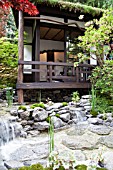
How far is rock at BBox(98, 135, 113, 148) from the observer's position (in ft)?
12.6

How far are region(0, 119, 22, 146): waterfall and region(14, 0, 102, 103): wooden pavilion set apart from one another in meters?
1.68

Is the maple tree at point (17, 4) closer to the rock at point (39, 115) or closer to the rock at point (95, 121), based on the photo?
the rock at point (39, 115)

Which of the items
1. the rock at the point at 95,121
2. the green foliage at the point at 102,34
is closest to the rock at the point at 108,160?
the rock at the point at 95,121

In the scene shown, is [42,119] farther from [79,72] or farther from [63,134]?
[79,72]

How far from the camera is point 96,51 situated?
633 centimetres

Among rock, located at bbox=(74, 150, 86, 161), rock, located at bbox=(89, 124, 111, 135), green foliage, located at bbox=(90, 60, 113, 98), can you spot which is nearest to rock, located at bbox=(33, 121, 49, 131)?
rock, located at bbox=(89, 124, 111, 135)

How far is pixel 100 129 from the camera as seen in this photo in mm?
4660

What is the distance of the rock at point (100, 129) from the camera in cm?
450

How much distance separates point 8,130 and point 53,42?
6.86m

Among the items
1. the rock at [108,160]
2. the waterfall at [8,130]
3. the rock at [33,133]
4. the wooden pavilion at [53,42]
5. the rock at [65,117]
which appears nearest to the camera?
the rock at [108,160]

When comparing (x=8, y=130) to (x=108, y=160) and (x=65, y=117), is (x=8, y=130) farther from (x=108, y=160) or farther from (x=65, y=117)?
(x=108, y=160)

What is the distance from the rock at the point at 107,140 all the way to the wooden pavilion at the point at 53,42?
2.97 metres

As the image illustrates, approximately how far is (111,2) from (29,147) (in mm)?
11686

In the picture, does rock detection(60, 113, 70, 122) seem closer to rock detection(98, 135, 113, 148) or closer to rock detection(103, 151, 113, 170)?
rock detection(98, 135, 113, 148)
